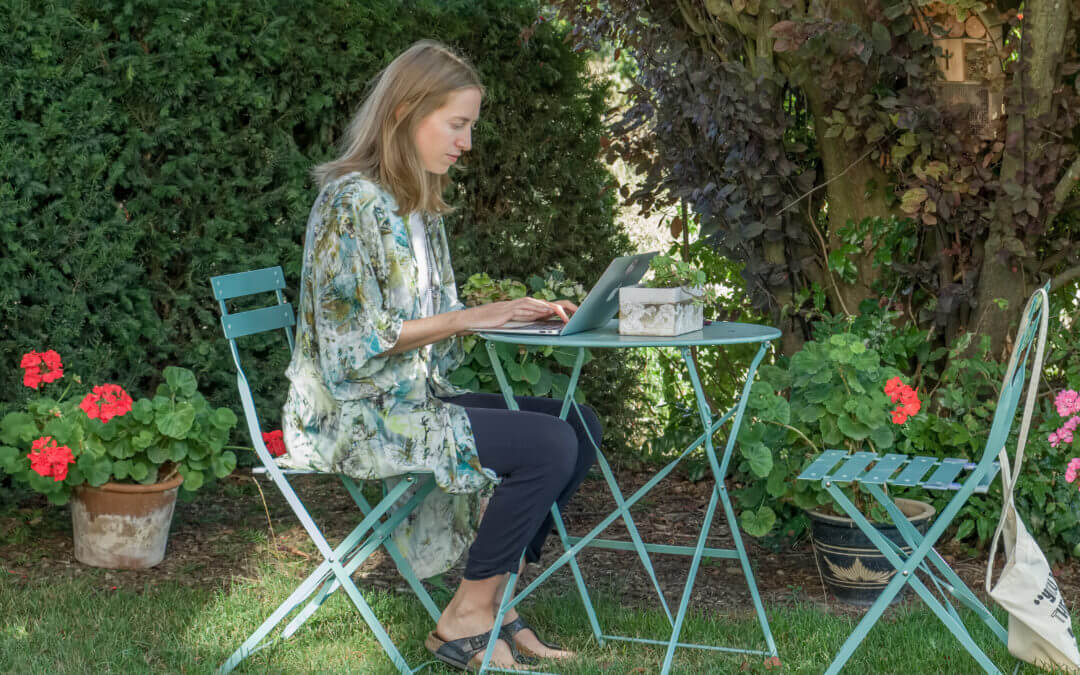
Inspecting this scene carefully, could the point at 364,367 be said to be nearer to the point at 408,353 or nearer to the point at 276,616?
the point at 408,353

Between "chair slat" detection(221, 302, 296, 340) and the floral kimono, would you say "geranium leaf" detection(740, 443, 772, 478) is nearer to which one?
the floral kimono

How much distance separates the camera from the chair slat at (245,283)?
2.92m

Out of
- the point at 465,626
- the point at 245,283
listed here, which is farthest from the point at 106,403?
the point at 465,626

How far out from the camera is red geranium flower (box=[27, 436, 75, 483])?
3.55 meters

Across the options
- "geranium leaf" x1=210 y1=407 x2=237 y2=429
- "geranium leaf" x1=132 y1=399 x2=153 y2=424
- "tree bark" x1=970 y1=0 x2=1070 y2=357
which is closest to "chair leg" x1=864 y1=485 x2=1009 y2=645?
"tree bark" x1=970 y1=0 x2=1070 y2=357

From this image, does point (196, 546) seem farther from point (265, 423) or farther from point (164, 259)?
point (164, 259)

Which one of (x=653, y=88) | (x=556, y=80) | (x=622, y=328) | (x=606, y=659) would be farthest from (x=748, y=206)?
(x=606, y=659)

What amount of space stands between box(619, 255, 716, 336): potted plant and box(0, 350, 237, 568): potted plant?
63.5 inches

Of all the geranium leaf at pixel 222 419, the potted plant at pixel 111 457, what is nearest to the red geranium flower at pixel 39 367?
the potted plant at pixel 111 457

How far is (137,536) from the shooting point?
369 cm

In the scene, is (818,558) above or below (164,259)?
below

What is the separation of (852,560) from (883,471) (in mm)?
899

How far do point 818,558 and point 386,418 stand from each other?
1566mm

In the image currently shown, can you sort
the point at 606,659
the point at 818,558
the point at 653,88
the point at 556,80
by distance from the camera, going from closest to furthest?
the point at 606,659
the point at 818,558
the point at 653,88
the point at 556,80
